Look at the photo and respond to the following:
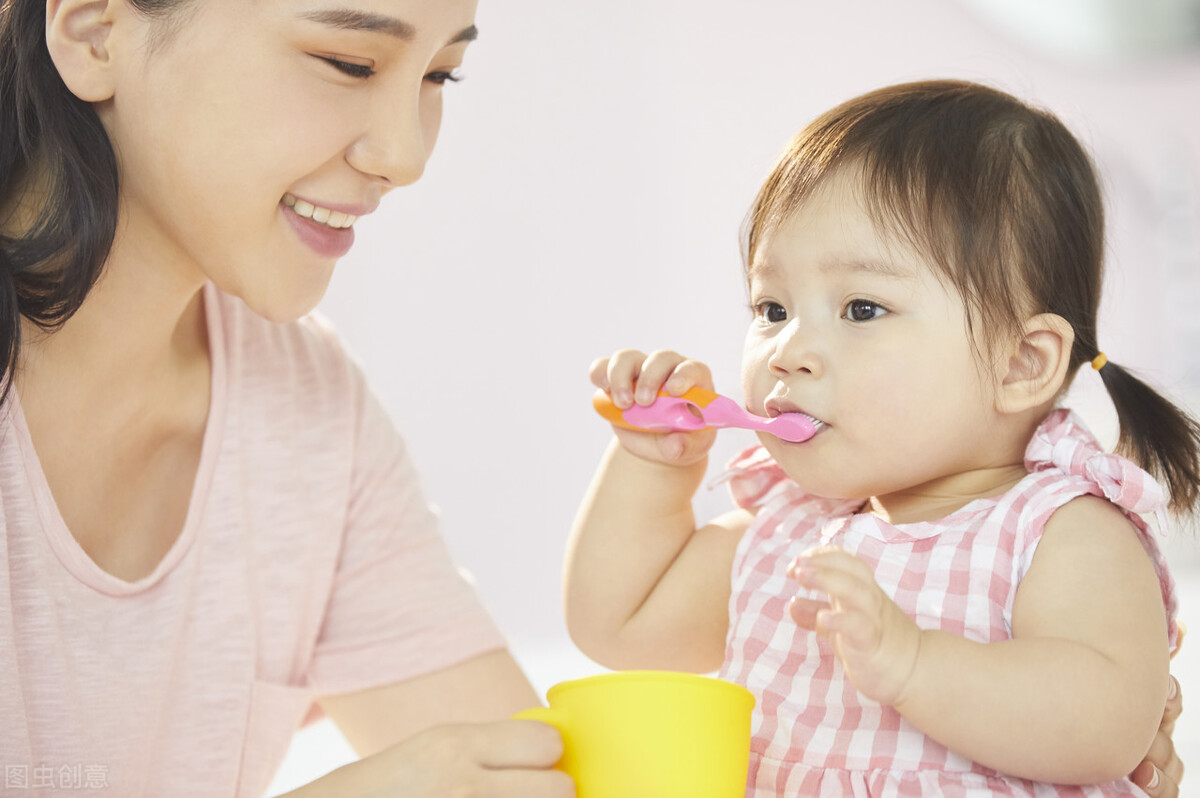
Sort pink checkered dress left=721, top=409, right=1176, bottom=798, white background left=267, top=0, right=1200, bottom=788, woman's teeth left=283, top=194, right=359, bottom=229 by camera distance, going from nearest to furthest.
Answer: pink checkered dress left=721, top=409, right=1176, bottom=798 < woman's teeth left=283, top=194, right=359, bottom=229 < white background left=267, top=0, right=1200, bottom=788

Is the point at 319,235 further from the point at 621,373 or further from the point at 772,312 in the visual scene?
the point at 772,312

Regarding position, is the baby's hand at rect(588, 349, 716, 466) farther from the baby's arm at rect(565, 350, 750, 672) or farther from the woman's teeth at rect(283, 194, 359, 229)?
the woman's teeth at rect(283, 194, 359, 229)

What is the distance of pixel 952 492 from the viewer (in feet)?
3.20

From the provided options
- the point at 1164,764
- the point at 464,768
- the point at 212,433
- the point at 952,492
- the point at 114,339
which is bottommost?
the point at 1164,764

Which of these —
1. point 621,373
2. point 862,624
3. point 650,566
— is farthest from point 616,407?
point 862,624

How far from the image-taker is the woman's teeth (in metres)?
1.06

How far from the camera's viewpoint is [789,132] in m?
2.93

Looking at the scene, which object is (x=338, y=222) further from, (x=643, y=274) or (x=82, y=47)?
(x=643, y=274)

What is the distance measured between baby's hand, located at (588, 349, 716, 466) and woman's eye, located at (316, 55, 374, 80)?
Answer: 32cm

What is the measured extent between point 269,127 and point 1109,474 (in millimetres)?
722

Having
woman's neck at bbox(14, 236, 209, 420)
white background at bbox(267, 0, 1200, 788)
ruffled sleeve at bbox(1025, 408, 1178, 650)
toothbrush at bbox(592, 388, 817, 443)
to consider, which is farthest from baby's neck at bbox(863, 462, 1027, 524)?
white background at bbox(267, 0, 1200, 788)

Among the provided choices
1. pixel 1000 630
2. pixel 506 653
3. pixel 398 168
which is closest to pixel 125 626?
pixel 506 653

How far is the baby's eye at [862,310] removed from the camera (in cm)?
92

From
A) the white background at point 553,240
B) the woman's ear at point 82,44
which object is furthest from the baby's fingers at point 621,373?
the white background at point 553,240
